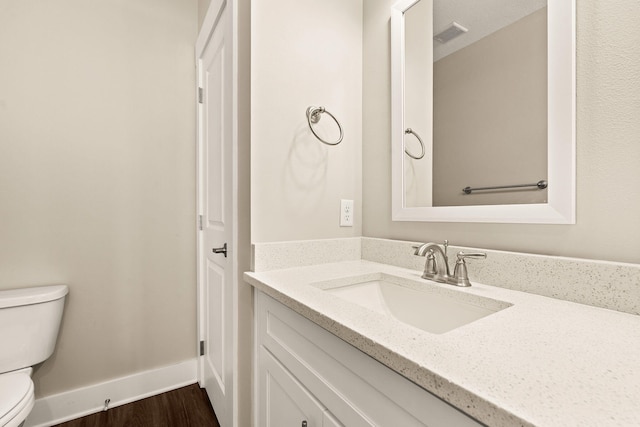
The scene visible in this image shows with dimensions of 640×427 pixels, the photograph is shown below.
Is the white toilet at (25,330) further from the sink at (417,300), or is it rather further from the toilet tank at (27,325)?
the sink at (417,300)

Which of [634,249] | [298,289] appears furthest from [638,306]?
[298,289]

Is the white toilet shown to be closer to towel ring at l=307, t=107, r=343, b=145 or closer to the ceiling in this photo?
towel ring at l=307, t=107, r=343, b=145

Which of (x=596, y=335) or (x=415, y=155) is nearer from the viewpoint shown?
(x=596, y=335)

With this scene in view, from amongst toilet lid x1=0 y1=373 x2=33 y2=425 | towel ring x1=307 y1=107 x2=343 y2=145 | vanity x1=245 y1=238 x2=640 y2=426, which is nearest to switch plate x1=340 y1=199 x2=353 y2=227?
towel ring x1=307 y1=107 x2=343 y2=145

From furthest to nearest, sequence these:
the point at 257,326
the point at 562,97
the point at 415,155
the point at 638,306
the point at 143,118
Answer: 1. the point at 143,118
2. the point at 415,155
3. the point at 257,326
4. the point at 562,97
5. the point at 638,306

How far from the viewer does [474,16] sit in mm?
968

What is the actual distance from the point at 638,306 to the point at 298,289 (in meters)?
0.77

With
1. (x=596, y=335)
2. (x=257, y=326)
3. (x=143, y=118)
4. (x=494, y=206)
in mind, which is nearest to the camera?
(x=596, y=335)

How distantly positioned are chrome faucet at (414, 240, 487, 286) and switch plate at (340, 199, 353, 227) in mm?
426

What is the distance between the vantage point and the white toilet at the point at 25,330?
1.19 metres

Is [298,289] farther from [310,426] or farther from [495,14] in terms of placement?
[495,14]

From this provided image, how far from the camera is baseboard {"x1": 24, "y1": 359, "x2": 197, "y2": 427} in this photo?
1.41m

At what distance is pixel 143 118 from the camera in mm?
1665

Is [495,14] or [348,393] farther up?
[495,14]
